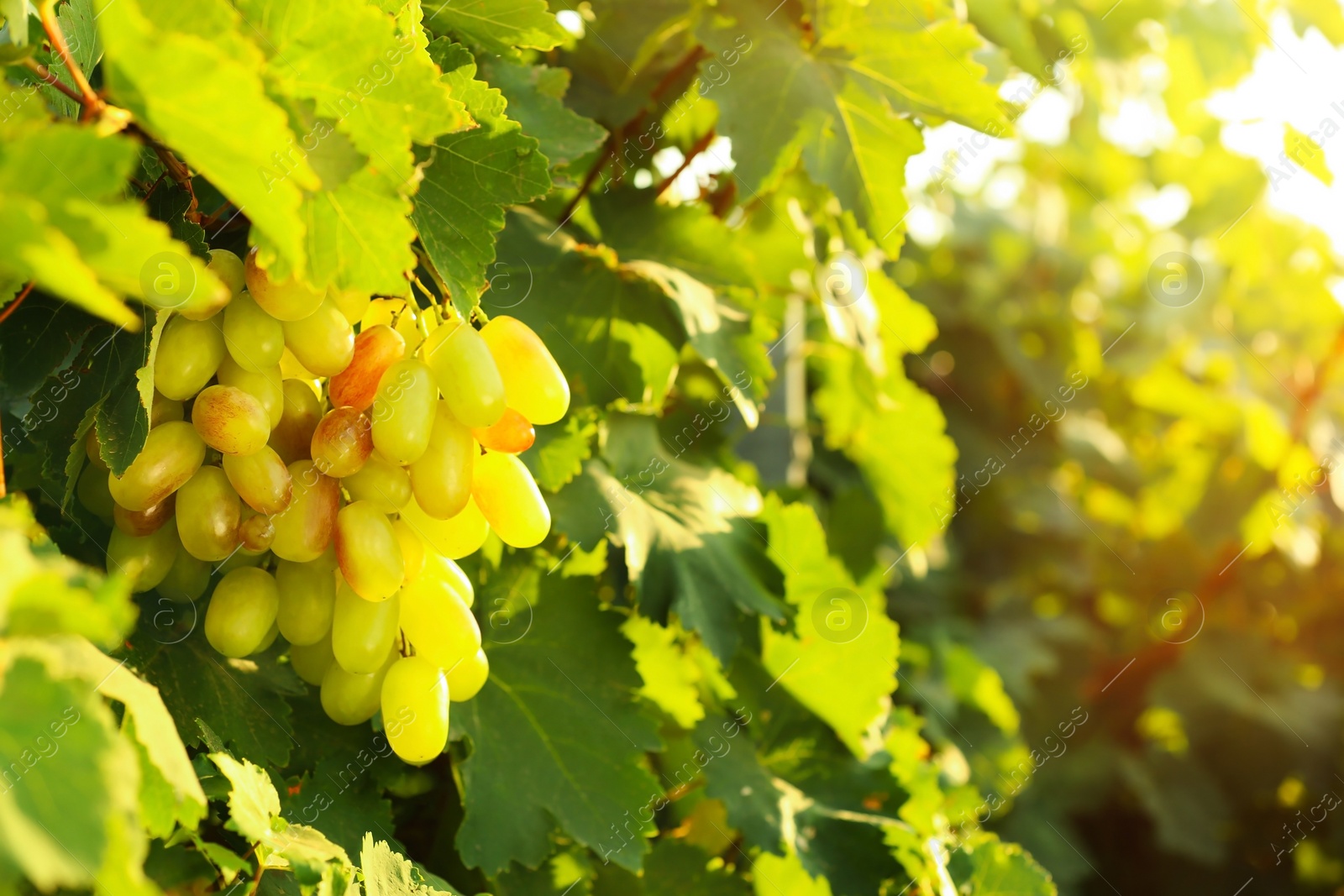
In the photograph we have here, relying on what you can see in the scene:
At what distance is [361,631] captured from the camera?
1.50 feet

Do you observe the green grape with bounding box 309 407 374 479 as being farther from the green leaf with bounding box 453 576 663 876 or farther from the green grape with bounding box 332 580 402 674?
the green leaf with bounding box 453 576 663 876

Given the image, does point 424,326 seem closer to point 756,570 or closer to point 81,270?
point 81,270

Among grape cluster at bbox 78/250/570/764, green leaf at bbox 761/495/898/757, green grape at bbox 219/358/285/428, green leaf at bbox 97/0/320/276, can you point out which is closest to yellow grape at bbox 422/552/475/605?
grape cluster at bbox 78/250/570/764

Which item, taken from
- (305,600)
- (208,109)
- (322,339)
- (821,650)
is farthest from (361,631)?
(821,650)

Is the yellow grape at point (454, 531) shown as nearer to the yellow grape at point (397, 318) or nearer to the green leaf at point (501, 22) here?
the yellow grape at point (397, 318)

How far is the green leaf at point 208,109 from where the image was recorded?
0.96 ft

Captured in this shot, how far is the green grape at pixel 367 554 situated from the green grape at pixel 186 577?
8 centimetres

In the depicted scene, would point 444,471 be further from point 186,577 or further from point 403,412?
point 186,577

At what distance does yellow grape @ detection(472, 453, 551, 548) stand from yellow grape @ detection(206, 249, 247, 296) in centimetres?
13

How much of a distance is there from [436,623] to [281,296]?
17cm

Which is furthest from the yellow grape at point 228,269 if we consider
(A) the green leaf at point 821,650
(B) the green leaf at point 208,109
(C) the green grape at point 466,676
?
(A) the green leaf at point 821,650

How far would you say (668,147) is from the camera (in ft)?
2.90

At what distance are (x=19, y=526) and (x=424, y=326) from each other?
0.21 m

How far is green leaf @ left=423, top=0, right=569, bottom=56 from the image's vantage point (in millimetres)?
524
